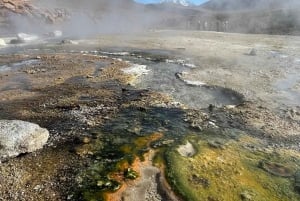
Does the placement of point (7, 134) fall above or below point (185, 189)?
above

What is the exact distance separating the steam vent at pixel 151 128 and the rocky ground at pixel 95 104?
36 mm

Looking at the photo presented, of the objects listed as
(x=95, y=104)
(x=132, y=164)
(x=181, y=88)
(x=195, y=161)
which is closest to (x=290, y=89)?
(x=181, y=88)

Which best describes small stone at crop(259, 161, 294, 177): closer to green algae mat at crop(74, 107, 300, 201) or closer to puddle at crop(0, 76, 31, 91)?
green algae mat at crop(74, 107, 300, 201)

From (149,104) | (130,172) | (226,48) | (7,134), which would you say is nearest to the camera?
(130,172)

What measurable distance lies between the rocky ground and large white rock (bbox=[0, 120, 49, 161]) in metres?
0.19

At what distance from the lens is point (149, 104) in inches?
453

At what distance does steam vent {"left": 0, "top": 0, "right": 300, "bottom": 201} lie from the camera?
677cm

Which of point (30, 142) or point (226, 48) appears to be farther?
point (226, 48)

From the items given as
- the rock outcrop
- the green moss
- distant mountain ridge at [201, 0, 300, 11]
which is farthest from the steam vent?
distant mountain ridge at [201, 0, 300, 11]

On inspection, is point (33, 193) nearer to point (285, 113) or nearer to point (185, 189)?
point (185, 189)

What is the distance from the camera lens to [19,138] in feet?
26.7

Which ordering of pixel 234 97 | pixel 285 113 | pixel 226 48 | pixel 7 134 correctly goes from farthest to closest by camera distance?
pixel 226 48 → pixel 234 97 → pixel 285 113 → pixel 7 134

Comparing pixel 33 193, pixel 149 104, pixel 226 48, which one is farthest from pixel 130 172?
pixel 226 48

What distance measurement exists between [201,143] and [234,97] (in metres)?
4.33
